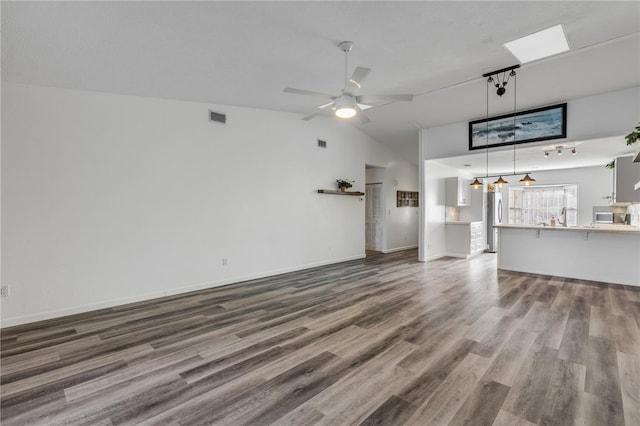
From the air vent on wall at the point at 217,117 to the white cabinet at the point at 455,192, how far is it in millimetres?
6005

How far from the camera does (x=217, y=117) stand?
495cm

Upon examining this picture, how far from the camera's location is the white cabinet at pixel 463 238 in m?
7.67

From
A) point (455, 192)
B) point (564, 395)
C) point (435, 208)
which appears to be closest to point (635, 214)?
point (455, 192)

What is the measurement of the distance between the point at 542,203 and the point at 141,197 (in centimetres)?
1076

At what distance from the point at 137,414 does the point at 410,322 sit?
8.84 ft

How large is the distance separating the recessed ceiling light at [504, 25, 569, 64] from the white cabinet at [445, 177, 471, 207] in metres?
4.19

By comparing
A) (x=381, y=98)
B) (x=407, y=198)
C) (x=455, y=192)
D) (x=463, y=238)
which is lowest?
(x=463, y=238)

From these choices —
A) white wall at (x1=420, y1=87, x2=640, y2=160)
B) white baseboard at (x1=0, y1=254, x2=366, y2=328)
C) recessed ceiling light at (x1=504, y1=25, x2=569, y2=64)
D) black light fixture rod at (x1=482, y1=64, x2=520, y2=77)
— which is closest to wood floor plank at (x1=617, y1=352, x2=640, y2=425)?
recessed ceiling light at (x1=504, y1=25, x2=569, y2=64)

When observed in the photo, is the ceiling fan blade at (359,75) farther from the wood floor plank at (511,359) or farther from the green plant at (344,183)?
the green plant at (344,183)

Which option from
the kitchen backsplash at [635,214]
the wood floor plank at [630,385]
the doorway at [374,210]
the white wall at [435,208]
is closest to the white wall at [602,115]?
the white wall at [435,208]

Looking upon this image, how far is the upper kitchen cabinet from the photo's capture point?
4824 mm

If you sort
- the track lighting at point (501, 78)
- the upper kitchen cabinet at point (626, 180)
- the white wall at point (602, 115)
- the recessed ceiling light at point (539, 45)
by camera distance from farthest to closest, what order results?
the upper kitchen cabinet at point (626, 180) → the white wall at point (602, 115) → the track lighting at point (501, 78) → the recessed ceiling light at point (539, 45)

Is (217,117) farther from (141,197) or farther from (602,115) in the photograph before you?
(602,115)

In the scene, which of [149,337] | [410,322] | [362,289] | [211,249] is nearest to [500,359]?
[410,322]
